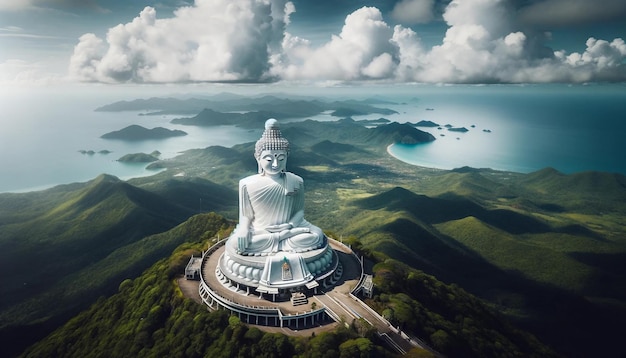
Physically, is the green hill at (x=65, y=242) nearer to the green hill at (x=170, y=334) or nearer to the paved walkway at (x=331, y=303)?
the green hill at (x=170, y=334)

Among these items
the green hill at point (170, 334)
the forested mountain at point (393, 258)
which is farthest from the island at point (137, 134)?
the green hill at point (170, 334)

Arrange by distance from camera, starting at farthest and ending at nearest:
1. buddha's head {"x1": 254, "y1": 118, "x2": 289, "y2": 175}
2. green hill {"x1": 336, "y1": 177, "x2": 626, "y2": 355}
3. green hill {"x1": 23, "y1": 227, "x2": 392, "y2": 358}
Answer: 1. green hill {"x1": 336, "y1": 177, "x2": 626, "y2": 355}
2. buddha's head {"x1": 254, "y1": 118, "x2": 289, "y2": 175}
3. green hill {"x1": 23, "y1": 227, "x2": 392, "y2": 358}

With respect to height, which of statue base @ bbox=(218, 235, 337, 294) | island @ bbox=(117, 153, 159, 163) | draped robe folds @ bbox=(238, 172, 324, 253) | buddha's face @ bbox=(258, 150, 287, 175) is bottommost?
island @ bbox=(117, 153, 159, 163)

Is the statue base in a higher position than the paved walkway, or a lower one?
higher

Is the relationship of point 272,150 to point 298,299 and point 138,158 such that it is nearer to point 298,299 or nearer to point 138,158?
point 298,299

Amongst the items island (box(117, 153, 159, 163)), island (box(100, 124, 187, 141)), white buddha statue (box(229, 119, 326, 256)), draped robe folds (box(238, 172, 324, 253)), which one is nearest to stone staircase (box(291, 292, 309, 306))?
draped robe folds (box(238, 172, 324, 253))

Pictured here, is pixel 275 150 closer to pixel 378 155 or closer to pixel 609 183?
pixel 609 183

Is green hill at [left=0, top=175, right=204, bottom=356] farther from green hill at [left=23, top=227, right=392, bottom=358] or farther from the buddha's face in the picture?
the buddha's face

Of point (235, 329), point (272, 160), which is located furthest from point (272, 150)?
point (235, 329)
